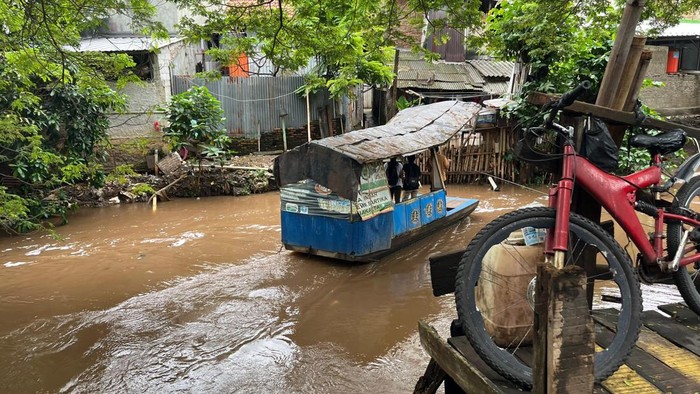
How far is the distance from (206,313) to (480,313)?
219 inches

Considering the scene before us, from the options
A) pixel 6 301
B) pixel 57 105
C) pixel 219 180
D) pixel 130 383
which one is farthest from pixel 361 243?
pixel 57 105

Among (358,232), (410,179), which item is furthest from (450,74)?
(358,232)

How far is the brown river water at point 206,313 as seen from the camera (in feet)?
18.3

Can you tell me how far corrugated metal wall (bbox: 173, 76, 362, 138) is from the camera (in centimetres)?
1619

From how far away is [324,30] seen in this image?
6.63 meters

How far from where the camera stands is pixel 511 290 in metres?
2.66

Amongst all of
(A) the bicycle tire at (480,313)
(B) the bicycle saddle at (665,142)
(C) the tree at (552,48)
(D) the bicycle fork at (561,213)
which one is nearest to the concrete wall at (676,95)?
(C) the tree at (552,48)

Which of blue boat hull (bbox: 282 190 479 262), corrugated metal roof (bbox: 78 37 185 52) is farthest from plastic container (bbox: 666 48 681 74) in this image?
corrugated metal roof (bbox: 78 37 185 52)

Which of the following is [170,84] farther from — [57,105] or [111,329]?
[111,329]

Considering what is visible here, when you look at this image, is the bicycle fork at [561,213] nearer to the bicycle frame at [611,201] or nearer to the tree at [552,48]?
the bicycle frame at [611,201]

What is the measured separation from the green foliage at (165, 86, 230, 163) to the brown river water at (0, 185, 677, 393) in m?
3.22

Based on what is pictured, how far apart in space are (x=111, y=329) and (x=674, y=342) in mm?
6582

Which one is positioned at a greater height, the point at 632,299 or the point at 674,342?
the point at 632,299

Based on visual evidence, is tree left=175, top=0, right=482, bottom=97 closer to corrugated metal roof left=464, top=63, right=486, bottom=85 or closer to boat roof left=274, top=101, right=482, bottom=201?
boat roof left=274, top=101, right=482, bottom=201
